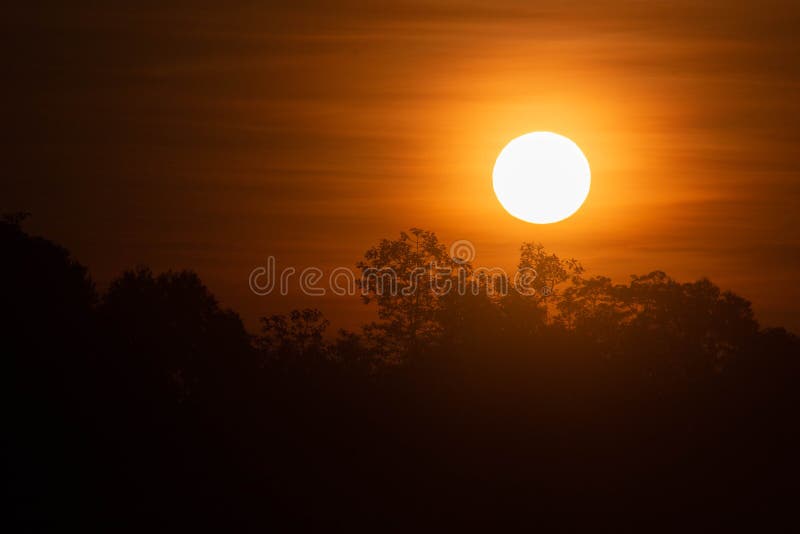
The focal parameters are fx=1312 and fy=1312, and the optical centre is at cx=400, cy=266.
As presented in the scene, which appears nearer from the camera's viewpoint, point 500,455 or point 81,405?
point 500,455

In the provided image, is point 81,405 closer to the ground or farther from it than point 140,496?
farther from it

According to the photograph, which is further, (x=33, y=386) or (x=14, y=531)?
(x=33, y=386)

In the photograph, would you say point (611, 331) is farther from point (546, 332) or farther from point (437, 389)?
point (437, 389)

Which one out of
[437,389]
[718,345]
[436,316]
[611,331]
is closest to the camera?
[437,389]

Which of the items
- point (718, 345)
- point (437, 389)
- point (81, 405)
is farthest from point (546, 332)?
point (718, 345)

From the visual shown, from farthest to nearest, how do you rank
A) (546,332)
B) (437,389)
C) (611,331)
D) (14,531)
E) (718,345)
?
(718,345) < (611,331) < (546,332) < (437,389) < (14,531)

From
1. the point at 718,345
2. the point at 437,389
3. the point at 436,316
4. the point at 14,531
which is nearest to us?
the point at 14,531

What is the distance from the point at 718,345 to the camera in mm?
59625

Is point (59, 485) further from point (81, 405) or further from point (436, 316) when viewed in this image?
point (436, 316)

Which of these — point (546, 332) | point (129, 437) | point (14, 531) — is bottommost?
point (14, 531)

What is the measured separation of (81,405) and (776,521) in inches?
809

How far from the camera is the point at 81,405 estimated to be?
39.6 meters

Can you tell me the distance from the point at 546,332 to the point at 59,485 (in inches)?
600

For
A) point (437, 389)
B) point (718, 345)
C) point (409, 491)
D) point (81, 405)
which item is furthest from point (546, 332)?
point (718, 345)
